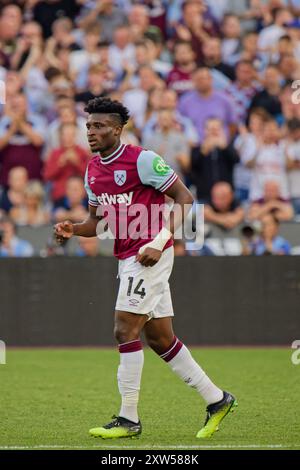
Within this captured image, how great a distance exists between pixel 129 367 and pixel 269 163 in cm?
797

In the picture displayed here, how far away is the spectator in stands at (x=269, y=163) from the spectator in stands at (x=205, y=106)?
73 centimetres

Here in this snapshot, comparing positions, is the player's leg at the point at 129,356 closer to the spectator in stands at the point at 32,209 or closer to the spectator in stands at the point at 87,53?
the spectator in stands at the point at 32,209

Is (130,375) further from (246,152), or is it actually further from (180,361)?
(246,152)

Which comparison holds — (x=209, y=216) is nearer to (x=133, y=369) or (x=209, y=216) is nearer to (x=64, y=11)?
(x=64, y=11)

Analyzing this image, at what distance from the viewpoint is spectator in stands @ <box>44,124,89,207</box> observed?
15.2 metres

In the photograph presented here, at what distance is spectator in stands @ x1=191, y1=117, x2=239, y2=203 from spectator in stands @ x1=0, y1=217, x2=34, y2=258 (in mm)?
2379

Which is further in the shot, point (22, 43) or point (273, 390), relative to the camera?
point (22, 43)

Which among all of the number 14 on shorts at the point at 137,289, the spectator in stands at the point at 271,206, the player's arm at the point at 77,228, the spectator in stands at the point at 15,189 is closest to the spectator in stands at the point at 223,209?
the spectator in stands at the point at 271,206

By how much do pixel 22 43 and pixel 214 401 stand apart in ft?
33.3

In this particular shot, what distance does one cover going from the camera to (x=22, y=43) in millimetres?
16891

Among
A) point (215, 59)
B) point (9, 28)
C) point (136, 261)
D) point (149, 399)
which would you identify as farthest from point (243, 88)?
point (136, 261)

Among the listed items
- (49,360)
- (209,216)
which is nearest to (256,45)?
(209,216)

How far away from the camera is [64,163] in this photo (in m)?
Result: 15.2

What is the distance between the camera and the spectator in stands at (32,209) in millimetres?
14752
